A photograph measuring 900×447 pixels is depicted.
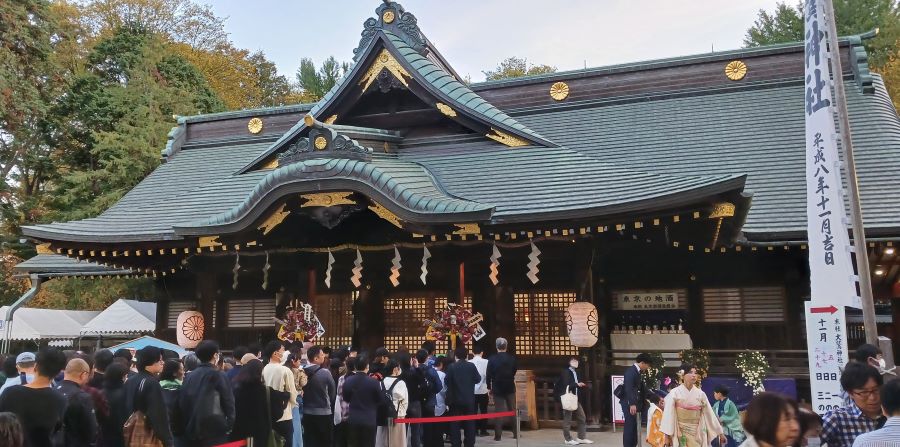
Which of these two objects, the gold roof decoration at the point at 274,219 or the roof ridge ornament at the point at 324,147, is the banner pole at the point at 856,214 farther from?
the gold roof decoration at the point at 274,219

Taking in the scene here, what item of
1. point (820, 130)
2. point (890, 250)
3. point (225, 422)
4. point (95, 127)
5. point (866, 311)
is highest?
point (95, 127)

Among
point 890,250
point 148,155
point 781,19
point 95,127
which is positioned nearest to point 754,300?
point 890,250

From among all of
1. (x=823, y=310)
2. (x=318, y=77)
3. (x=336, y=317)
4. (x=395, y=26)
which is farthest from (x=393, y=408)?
(x=318, y=77)

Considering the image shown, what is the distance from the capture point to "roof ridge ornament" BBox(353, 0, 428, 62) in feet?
49.6

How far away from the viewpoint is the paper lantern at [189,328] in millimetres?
14469

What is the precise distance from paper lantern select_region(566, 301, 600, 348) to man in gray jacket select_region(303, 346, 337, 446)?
4766mm

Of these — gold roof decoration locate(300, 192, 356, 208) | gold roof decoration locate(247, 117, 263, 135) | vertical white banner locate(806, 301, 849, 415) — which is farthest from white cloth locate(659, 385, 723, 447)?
gold roof decoration locate(247, 117, 263, 135)

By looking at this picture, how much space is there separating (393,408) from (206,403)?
2.76 metres

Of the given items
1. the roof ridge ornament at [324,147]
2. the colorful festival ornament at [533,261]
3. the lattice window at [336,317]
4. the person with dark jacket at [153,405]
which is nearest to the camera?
the person with dark jacket at [153,405]

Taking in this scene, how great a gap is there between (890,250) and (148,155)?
22.6 metres

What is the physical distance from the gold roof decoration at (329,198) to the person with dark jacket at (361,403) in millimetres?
4543

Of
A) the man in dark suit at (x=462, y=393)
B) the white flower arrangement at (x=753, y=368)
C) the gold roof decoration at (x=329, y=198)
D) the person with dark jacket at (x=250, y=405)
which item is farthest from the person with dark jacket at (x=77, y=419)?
the white flower arrangement at (x=753, y=368)

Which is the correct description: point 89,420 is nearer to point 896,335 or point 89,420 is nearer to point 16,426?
point 16,426

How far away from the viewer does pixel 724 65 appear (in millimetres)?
16391
